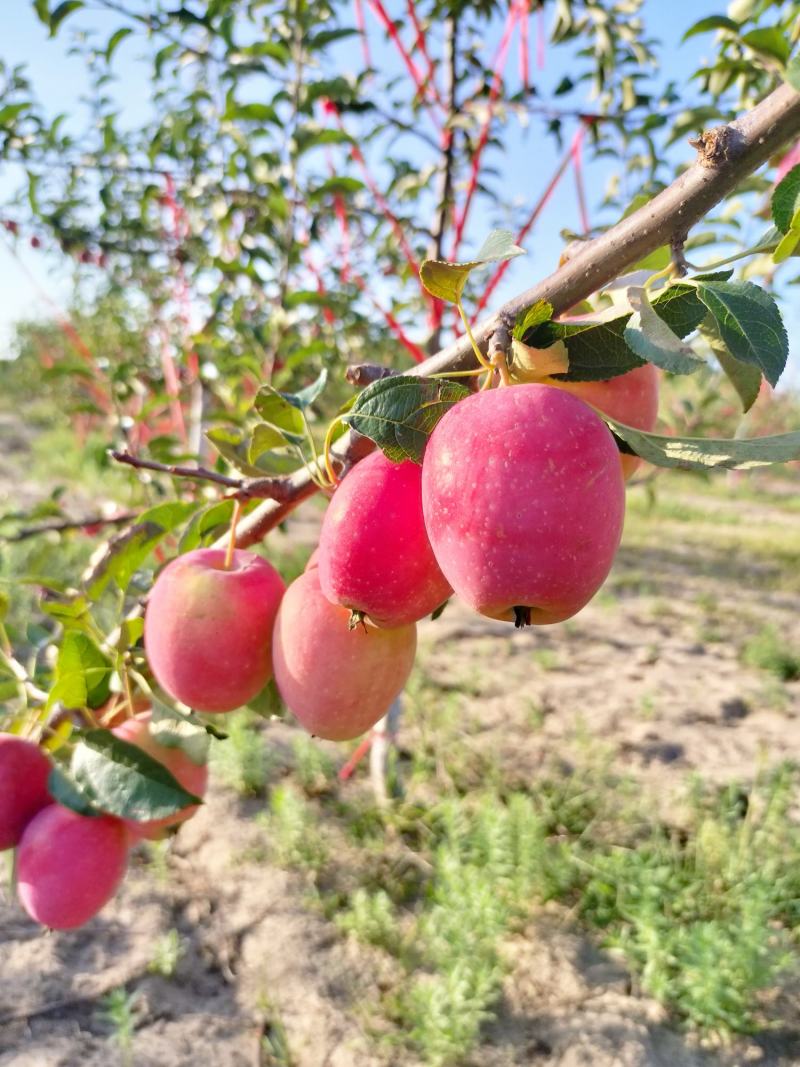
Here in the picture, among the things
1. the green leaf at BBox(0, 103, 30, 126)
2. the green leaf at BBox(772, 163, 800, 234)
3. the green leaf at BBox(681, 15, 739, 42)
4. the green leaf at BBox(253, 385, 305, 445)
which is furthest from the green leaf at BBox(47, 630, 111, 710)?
the green leaf at BBox(0, 103, 30, 126)

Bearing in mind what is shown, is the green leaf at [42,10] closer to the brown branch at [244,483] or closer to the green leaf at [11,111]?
the green leaf at [11,111]

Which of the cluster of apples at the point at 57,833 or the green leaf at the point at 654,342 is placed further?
the cluster of apples at the point at 57,833

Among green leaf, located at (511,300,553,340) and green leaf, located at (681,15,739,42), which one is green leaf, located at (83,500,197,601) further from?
green leaf, located at (681,15,739,42)

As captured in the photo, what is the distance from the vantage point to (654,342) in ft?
1.20

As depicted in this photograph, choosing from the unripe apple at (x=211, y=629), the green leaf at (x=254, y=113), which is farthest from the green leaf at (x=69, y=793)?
the green leaf at (x=254, y=113)

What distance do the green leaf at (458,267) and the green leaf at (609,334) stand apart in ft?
0.15

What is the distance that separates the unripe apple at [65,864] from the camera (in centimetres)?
72

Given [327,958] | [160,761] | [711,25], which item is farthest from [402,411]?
[327,958]

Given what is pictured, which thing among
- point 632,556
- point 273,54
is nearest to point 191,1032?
point 273,54

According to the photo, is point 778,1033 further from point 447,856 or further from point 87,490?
point 87,490

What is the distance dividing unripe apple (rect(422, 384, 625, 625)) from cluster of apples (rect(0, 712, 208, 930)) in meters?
0.47

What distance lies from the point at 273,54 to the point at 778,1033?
6.52ft

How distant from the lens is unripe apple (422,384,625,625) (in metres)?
0.37

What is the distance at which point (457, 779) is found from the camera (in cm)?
195
